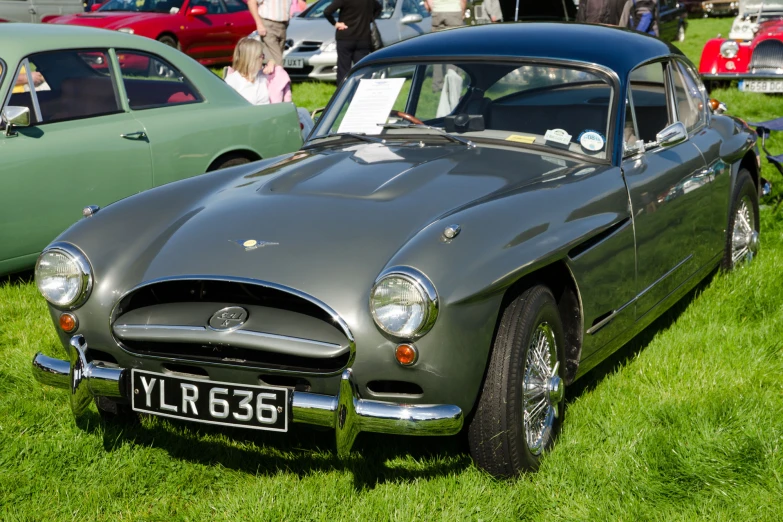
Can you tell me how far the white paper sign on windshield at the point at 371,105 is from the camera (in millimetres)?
4719

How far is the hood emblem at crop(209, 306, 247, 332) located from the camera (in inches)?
125

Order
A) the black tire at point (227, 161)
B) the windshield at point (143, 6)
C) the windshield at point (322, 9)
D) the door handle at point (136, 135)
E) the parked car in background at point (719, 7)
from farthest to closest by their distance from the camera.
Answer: the parked car in background at point (719, 7), the windshield at point (143, 6), the windshield at point (322, 9), the black tire at point (227, 161), the door handle at point (136, 135)

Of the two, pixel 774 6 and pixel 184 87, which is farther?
pixel 774 6

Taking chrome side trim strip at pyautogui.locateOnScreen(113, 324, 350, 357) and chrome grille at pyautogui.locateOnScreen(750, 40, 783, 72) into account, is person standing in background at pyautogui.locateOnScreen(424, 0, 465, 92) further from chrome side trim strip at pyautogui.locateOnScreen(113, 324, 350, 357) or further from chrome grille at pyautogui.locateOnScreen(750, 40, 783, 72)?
chrome side trim strip at pyautogui.locateOnScreen(113, 324, 350, 357)

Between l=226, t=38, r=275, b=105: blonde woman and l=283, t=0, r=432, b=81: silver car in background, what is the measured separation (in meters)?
5.09

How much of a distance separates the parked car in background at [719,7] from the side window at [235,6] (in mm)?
17598

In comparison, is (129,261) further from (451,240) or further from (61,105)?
(61,105)

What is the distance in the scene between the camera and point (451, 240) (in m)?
3.21

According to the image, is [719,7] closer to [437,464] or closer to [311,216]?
[311,216]

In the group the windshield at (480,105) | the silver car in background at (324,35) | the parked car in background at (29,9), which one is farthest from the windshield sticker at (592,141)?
the parked car in background at (29,9)

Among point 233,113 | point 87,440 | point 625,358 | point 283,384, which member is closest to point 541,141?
point 625,358

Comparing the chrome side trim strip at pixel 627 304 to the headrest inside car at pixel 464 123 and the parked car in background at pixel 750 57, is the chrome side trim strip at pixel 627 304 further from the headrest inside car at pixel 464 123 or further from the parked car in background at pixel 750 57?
the parked car in background at pixel 750 57

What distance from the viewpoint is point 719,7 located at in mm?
29141

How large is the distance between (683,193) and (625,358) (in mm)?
824
